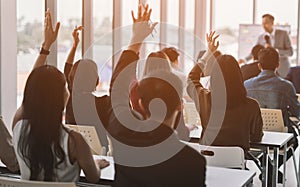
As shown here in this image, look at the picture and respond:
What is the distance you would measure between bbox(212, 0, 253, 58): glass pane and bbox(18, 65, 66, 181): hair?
793 centimetres

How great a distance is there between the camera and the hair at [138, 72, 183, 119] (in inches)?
97.6

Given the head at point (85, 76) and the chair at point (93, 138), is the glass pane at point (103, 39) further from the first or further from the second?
the chair at point (93, 138)

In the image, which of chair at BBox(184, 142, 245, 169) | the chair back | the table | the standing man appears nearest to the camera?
chair at BBox(184, 142, 245, 169)

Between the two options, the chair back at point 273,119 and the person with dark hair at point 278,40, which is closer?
the chair back at point 273,119

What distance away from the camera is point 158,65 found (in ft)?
13.2

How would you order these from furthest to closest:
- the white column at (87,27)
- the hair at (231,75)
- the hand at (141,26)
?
1. the white column at (87,27)
2. the hair at (231,75)
3. the hand at (141,26)

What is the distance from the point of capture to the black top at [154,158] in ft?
7.97

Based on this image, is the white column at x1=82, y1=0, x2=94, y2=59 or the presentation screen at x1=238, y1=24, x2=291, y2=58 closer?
the white column at x1=82, y1=0, x2=94, y2=59

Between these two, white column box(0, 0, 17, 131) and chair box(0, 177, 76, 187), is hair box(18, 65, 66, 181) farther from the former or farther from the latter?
white column box(0, 0, 17, 131)

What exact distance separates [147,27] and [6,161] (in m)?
1.38

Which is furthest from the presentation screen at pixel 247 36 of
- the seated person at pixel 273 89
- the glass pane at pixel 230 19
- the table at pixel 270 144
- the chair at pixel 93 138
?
the chair at pixel 93 138

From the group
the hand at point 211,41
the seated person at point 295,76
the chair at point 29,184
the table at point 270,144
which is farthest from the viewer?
the seated person at point 295,76

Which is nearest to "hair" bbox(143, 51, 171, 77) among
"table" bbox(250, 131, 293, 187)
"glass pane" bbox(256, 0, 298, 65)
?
"table" bbox(250, 131, 293, 187)

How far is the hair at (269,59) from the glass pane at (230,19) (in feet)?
16.5
